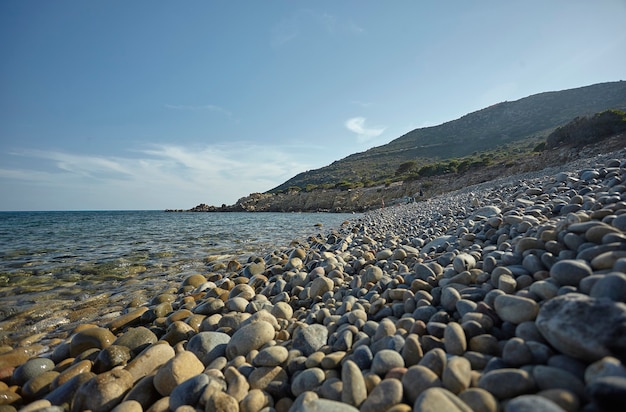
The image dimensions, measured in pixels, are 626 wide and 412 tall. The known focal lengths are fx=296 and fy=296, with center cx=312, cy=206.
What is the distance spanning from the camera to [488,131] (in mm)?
67312

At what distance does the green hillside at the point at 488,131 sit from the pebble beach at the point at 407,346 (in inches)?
1901

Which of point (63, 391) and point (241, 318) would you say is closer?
point (63, 391)

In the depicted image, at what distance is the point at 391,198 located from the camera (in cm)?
3325

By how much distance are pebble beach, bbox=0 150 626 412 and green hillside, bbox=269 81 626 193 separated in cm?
4828

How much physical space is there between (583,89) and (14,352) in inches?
3645

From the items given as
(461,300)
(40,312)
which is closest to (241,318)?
(461,300)

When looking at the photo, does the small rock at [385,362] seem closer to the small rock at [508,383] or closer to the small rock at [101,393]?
the small rock at [508,383]

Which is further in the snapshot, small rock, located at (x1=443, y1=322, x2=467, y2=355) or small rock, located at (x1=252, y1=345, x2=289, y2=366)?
small rock, located at (x1=252, y1=345, x2=289, y2=366)

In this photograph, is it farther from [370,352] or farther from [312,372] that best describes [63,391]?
[370,352]

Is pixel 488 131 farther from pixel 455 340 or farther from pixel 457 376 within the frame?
pixel 457 376

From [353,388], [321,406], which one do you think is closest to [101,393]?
[321,406]

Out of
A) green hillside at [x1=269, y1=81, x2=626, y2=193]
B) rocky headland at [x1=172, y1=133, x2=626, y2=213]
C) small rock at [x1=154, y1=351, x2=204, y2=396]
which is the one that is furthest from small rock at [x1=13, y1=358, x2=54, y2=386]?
green hillside at [x1=269, y1=81, x2=626, y2=193]

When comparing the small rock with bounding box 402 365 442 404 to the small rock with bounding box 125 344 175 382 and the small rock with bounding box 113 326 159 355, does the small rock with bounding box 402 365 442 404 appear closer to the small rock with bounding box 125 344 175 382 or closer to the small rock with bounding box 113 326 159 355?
the small rock with bounding box 125 344 175 382

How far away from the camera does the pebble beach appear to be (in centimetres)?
121
